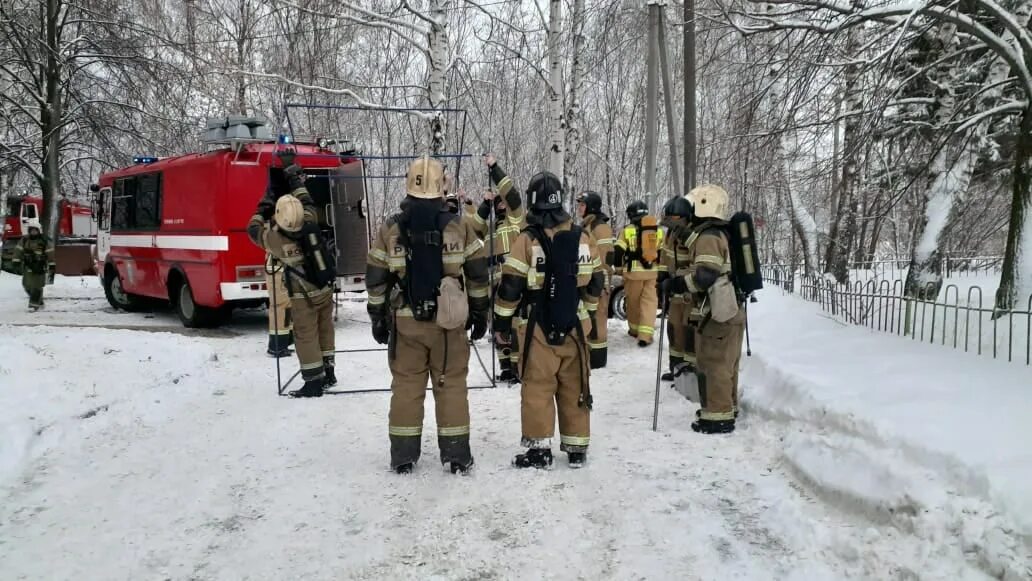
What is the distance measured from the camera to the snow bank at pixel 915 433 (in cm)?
301

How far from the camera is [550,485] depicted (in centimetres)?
450

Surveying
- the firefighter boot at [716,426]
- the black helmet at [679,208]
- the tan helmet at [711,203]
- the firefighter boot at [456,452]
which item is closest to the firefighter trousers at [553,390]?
the firefighter boot at [456,452]

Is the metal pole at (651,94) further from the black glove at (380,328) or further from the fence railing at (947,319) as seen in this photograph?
the black glove at (380,328)

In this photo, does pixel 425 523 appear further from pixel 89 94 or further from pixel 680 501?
pixel 89 94

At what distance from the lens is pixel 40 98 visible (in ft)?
49.4

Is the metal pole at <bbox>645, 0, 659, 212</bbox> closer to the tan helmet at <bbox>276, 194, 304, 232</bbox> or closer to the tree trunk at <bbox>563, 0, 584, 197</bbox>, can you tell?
the tree trunk at <bbox>563, 0, 584, 197</bbox>

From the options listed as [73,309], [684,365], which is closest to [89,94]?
[73,309]

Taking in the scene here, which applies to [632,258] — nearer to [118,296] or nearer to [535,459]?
[535,459]

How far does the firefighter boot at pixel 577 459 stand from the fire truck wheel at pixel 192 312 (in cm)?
796

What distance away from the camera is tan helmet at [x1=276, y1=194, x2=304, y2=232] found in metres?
6.45

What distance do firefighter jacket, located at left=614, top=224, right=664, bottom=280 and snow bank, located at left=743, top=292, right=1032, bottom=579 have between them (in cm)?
306

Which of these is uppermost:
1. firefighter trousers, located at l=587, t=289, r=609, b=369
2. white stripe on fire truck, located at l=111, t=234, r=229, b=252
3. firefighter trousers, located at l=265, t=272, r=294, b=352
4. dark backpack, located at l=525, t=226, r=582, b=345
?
white stripe on fire truck, located at l=111, t=234, r=229, b=252

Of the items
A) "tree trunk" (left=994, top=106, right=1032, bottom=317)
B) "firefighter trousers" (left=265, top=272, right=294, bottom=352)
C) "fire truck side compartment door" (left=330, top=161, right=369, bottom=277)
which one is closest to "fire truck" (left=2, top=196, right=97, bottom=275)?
"fire truck side compartment door" (left=330, top=161, right=369, bottom=277)

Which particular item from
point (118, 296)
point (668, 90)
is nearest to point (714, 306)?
point (668, 90)
